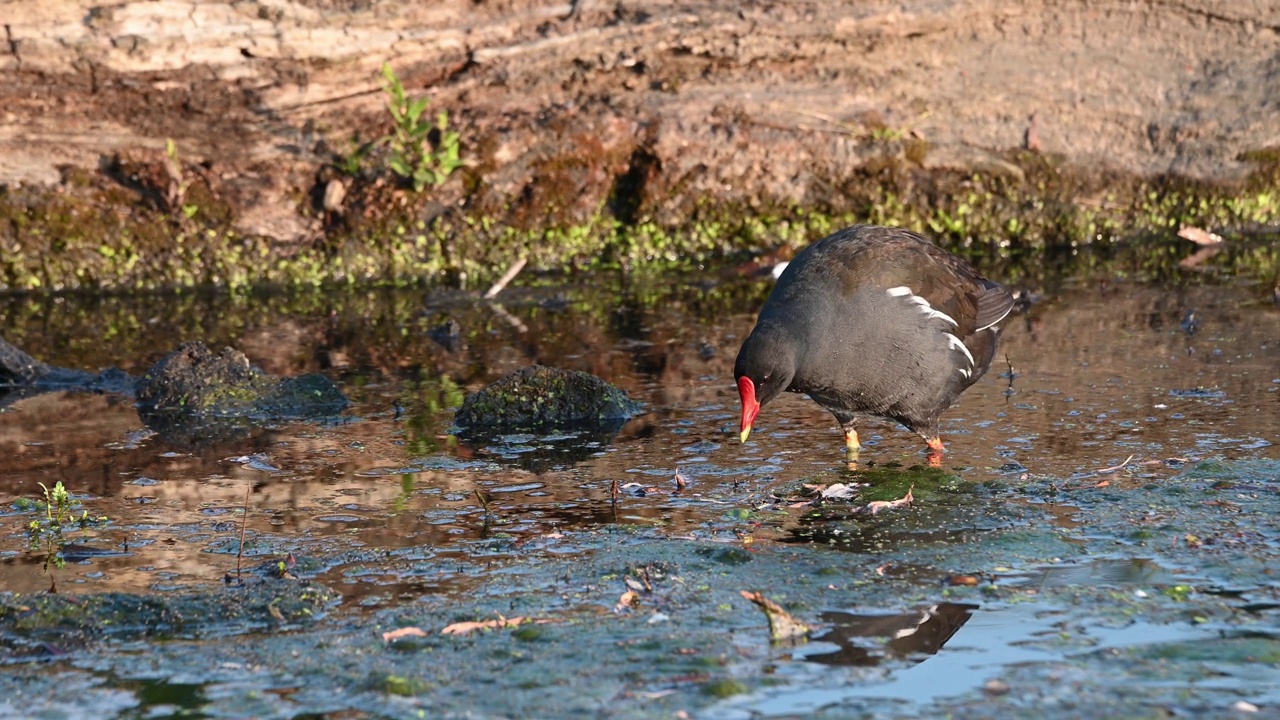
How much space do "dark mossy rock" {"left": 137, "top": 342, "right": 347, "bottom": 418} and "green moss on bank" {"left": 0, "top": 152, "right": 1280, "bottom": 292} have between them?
158 inches

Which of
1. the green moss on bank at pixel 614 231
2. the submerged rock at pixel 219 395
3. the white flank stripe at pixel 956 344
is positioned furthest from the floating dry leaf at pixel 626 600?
the green moss on bank at pixel 614 231

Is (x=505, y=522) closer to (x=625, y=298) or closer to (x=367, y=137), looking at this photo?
(x=625, y=298)

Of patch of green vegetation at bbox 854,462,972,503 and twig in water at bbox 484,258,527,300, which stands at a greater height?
twig in water at bbox 484,258,527,300

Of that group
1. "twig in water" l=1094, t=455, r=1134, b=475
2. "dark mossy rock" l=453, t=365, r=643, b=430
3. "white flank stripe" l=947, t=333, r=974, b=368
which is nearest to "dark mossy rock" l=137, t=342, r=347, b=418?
"dark mossy rock" l=453, t=365, r=643, b=430

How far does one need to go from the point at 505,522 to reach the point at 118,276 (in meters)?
7.75

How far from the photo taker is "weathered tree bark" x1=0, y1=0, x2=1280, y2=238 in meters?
12.7

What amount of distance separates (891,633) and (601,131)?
9088 millimetres

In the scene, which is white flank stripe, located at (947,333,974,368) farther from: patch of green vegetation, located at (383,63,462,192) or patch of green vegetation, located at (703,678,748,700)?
patch of green vegetation, located at (383,63,462,192)

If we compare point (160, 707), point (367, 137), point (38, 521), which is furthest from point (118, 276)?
point (160, 707)

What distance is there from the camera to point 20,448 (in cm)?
795

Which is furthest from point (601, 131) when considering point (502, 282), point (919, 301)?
point (919, 301)

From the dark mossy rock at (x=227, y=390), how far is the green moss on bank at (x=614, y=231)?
4.00 meters

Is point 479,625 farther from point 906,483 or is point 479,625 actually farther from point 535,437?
point 535,437

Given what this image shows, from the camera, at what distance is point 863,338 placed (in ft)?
22.6
